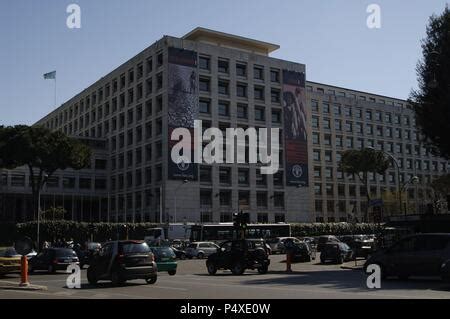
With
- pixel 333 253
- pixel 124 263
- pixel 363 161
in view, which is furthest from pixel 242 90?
pixel 124 263

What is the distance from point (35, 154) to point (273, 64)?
42254mm

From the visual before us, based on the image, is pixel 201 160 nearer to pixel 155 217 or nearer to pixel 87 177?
pixel 155 217

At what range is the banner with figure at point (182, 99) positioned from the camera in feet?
253

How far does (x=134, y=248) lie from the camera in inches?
736

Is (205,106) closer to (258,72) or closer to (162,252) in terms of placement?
(258,72)

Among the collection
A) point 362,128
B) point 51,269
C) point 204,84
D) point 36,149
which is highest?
point 204,84

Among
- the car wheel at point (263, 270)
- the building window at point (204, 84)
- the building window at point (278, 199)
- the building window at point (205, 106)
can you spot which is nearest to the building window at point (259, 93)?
the building window at point (204, 84)

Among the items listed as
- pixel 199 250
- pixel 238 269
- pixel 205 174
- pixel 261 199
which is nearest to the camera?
pixel 238 269

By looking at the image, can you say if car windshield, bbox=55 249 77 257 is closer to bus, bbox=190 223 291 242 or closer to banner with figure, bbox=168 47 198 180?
Result: bus, bbox=190 223 291 242

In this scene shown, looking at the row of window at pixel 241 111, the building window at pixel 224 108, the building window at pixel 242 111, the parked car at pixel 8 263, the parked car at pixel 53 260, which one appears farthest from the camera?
the building window at pixel 242 111

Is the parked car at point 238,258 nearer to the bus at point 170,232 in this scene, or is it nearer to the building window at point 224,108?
the bus at point 170,232

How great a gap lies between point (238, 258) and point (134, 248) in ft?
25.0

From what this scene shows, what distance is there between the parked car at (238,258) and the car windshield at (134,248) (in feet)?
23.3

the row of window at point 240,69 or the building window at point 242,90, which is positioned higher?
the row of window at point 240,69
